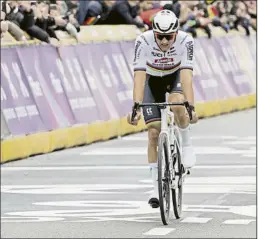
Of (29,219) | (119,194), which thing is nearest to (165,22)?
(29,219)

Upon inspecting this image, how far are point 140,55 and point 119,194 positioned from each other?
12.9 ft

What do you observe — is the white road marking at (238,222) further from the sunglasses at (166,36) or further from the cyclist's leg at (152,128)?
the sunglasses at (166,36)

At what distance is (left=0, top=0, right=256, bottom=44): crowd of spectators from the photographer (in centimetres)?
2019

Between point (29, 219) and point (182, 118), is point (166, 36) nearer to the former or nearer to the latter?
point (182, 118)

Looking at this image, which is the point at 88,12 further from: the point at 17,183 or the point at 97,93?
the point at 17,183

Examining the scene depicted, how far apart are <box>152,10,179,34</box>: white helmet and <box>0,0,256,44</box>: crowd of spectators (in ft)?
2.66

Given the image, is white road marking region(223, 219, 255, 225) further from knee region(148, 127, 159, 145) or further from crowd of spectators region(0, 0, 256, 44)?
crowd of spectators region(0, 0, 256, 44)

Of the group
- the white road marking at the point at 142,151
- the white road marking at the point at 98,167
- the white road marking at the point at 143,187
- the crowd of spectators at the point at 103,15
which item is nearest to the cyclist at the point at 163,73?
the crowd of spectators at the point at 103,15

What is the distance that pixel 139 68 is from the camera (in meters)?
11.7

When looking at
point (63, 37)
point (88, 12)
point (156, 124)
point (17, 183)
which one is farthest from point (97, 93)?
point (156, 124)

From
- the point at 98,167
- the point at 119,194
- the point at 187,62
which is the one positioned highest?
the point at 187,62

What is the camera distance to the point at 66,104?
69.5 feet

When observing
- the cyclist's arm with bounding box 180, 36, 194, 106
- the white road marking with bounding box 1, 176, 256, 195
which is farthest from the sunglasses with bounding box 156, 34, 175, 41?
the white road marking with bounding box 1, 176, 256, 195

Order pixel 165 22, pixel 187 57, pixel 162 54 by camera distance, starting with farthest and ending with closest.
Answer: pixel 187 57 < pixel 162 54 < pixel 165 22
